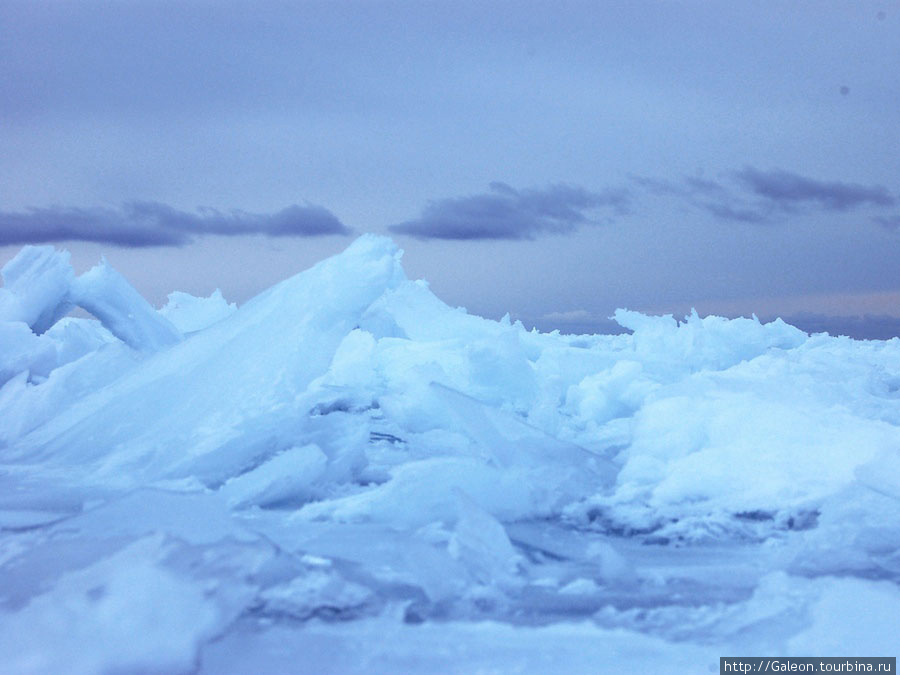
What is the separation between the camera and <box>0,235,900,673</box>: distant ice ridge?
102 inches

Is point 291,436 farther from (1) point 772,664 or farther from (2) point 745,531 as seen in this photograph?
(1) point 772,664

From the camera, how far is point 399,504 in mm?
3777

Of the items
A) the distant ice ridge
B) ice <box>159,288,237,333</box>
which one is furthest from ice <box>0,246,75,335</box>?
ice <box>159,288,237,333</box>

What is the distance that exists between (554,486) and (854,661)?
1.96 metres

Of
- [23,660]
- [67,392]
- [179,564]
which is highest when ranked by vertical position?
[67,392]

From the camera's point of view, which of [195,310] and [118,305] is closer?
[118,305]

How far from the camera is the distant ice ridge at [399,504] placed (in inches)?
102

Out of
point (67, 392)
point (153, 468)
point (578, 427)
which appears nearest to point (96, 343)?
point (67, 392)

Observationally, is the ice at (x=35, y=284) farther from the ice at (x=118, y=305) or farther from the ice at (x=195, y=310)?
the ice at (x=195, y=310)

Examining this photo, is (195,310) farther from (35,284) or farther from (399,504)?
(399,504)

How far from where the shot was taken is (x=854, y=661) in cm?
243

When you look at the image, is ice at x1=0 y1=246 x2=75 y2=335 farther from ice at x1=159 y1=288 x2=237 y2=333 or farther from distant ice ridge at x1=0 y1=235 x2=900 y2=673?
ice at x1=159 y1=288 x2=237 y2=333

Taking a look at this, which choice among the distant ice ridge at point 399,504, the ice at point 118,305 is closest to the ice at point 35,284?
the distant ice ridge at point 399,504

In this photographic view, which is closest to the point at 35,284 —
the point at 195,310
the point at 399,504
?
the point at 195,310
